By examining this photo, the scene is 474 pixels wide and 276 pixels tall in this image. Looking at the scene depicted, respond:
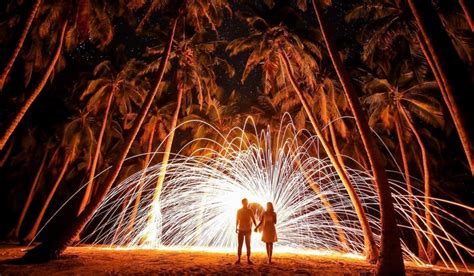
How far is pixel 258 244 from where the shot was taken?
1798 cm

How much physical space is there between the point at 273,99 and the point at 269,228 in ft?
50.4

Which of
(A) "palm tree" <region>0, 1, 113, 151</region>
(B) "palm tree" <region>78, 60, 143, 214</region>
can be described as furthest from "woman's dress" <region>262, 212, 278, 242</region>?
(B) "palm tree" <region>78, 60, 143, 214</region>

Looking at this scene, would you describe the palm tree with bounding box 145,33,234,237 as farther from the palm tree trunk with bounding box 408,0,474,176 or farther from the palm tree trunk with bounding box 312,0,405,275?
the palm tree trunk with bounding box 408,0,474,176

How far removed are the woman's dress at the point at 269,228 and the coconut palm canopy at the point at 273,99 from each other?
2.84m

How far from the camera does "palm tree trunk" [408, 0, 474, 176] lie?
844cm

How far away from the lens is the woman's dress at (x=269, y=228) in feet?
35.6

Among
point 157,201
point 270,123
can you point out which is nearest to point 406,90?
point 270,123

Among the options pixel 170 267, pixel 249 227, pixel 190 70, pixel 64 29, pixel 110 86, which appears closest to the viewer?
pixel 170 267

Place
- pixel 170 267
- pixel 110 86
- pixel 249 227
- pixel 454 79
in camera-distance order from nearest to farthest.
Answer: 1. pixel 454 79
2. pixel 170 267
3. pixel 249 227
4. pixel 110 86

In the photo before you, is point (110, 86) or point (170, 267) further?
point (110, 86)

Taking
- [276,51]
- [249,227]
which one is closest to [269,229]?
[249,227]

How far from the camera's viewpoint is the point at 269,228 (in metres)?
11.0

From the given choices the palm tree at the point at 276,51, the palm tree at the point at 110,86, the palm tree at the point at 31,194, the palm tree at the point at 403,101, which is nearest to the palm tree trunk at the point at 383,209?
the palm tree at the point at 276,51

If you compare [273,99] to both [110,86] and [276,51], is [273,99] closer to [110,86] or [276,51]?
[276,51]
